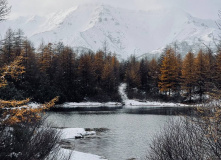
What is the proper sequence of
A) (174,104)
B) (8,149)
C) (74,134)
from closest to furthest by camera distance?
(8,149)
(74,134)
(174,104)

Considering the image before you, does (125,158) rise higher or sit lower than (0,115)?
lower

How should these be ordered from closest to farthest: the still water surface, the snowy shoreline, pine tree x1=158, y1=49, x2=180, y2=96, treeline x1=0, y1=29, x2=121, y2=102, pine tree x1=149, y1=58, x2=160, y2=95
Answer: the still water surface < treeline x1=0, y1=29, x2=121, y2=102 < the snowy shoreline < pine tree x1=158, y1=49, x2=180, y2=96 < pine tree x1=149, y1=58, x2=160, y2=95

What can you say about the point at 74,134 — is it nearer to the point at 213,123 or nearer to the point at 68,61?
the point at 213,123

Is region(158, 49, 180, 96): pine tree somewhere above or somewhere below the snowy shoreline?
above

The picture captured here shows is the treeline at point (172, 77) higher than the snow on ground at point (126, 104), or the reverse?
the treeline at point (172, 77)

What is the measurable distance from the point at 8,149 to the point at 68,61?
2140 inches

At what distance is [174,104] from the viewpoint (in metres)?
54.0

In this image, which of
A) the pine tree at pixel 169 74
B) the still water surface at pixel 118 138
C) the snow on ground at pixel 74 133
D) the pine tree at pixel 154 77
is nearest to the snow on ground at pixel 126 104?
the pine tree at pixel 169 74

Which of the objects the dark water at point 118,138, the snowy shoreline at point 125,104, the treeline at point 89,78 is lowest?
the dark water at point 118,138

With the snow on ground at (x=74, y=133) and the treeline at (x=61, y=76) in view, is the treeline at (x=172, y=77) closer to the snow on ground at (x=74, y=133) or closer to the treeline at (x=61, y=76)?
the treeline at (x=61, y=76)

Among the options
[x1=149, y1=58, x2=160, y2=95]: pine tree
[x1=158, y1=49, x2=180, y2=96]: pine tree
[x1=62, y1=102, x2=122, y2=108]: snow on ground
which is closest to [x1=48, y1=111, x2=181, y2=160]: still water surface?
[x1=62, y1=102, x2=122, y2=108]: snow on ground

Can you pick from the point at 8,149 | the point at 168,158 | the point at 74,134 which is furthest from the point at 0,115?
the point at 74,134

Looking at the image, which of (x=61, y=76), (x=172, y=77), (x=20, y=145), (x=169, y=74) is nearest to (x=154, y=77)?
(x=169, y=74)

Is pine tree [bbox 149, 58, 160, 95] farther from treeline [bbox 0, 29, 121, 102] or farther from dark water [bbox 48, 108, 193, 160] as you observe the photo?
dark water [bbox 48, 108, 193, 160]
